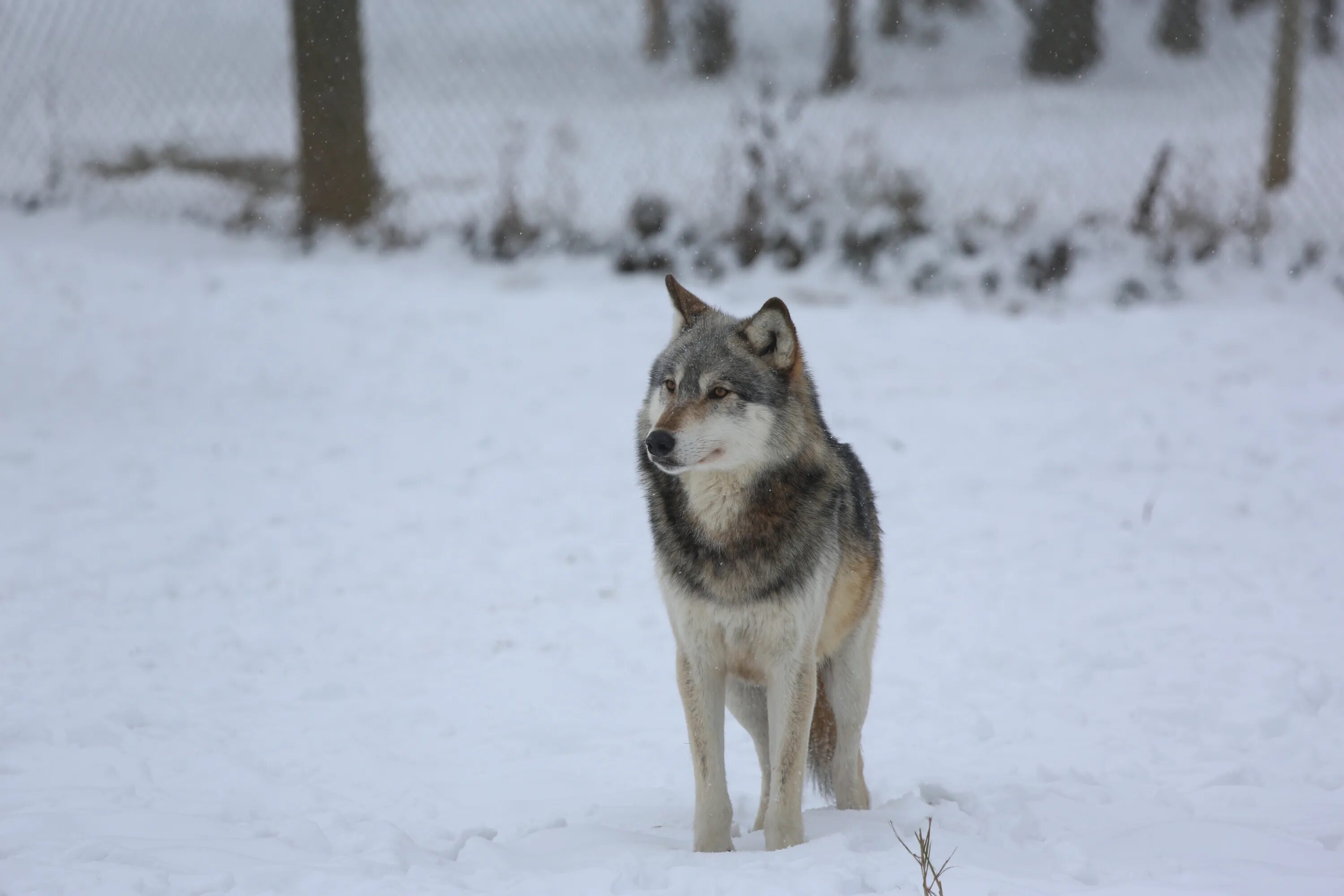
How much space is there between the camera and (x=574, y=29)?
48.1 ft

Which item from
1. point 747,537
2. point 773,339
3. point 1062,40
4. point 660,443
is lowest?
point 747,537

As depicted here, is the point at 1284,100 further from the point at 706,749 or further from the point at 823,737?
the point at 706,749

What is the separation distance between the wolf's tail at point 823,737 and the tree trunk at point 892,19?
12712 mm

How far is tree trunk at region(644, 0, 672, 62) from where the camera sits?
1370 centimetres

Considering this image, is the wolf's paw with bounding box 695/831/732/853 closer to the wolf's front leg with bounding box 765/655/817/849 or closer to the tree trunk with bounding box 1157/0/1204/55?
the wolf's front leg with bounding box 765/655/817/849

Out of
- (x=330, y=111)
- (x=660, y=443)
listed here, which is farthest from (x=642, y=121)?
(x=660, y=443)

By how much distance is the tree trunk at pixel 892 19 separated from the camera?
1501cm

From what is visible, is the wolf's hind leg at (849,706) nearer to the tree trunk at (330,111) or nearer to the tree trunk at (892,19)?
the tree trunk at (330,111)

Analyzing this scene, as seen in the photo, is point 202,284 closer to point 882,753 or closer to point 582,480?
point 582,480

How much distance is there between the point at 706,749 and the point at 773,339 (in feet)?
4.61

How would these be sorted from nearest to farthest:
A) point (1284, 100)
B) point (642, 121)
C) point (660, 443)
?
point (660, 443)
point (1284, 100)
point (642, 121)

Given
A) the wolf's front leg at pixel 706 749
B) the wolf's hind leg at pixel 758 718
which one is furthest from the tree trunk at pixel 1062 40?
the wolf's front leg at pixel 706 749

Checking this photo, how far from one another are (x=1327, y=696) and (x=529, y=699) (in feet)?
11.4

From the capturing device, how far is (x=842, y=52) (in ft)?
45.4
